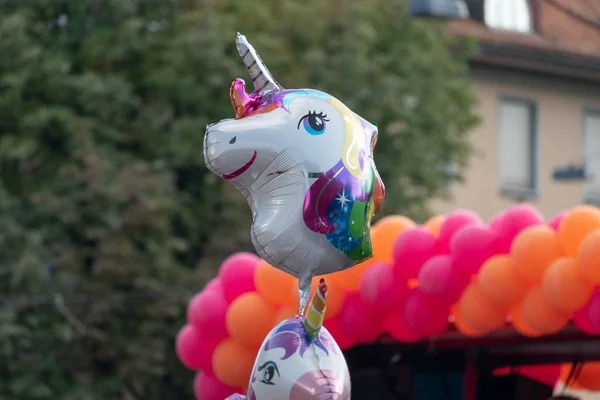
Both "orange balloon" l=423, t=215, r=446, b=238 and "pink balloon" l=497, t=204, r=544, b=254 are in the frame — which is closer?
"pink balloon" l=497, t=204, r=544, b=254

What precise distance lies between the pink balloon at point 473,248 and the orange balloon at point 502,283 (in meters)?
0.12

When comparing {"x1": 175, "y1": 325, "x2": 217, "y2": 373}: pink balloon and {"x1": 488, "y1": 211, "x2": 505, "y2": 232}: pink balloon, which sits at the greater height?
{"x1": 488, "y1": 211, "x2": 505, "y2": 232}: pink balloon

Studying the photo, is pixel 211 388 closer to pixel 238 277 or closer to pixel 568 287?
pixel 238 277

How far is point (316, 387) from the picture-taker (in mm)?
5180

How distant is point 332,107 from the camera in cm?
537

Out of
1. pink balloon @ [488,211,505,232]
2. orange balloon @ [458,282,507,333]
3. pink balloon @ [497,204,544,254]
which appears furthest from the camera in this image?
pink balloon @ [488,211,505,232]

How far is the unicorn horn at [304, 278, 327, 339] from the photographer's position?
5.16 m

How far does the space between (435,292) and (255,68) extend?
3.51m

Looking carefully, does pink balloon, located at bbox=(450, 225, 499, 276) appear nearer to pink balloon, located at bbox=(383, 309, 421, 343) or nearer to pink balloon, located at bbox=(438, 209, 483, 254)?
pink balloon, located at bbox=(438, 209, 483, 254)

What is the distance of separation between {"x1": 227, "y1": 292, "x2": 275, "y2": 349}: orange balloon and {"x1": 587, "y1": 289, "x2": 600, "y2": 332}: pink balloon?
2255 millimetres

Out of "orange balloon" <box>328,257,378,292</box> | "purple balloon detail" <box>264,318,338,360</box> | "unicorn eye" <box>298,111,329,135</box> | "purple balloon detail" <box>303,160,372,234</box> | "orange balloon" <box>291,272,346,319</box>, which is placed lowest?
"orange balloon" <box>291,272,346,319</box>

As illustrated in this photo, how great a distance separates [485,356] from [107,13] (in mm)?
5848

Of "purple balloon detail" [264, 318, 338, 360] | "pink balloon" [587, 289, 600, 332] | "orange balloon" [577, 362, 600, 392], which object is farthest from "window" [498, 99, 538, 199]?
"purple balloon detail" [264, 318, 338, 360]

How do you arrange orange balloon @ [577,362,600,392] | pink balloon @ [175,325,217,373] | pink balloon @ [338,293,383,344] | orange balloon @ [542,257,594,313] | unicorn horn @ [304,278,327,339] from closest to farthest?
unicorn horn @ [304,278,327,339]
orange balloon @ [542,257,594,313]
pink balloon @ [338,293,383,344]
pink balloon @ [175,325,217,373]
orange balloon @ [577,362,600,392]
